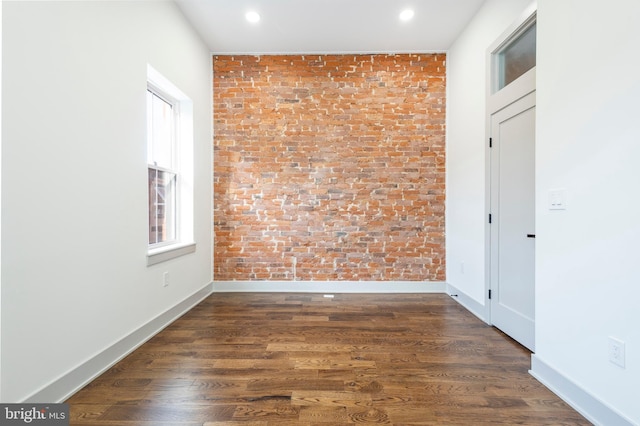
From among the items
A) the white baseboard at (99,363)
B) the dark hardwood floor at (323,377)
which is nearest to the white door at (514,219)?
the dark hardwood floor at (323,377)

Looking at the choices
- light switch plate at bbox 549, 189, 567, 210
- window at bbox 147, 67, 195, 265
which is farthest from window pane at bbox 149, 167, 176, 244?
light switch plate at bbox 549, 189, 567, 210

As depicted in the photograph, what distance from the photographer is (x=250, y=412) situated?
5.44 ft

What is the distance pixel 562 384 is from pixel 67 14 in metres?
3.83

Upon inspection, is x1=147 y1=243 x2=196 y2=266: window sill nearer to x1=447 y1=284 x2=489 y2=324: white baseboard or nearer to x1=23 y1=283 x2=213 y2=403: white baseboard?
x1=23 y1=283 x2=213 y2=403: white baseboard

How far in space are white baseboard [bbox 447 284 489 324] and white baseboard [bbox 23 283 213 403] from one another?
3261 millimetres

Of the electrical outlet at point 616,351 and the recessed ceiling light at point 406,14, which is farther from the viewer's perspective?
the recessed ceiling light at point 406,14

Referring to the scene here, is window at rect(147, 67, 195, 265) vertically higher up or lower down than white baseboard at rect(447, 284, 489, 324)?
higher up

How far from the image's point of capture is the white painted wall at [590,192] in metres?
1.41

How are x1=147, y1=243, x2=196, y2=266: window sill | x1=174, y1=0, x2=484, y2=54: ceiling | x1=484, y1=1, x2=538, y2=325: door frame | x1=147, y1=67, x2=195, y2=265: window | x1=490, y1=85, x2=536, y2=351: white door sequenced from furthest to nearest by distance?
1. x1=174, y1=0, x2=484, y2=54: ceiling
2. x1=147, y1=67, x2=195, y2=265: window
3. x1=484, y1=1, x2=538, y2=325: door frame
4. x1=147, y1=243, x2=196, y2=266: window sill
5. x1=490, y1=85, x2=536, y2=351: white door

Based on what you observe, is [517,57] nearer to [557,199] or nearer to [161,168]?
[557,199]

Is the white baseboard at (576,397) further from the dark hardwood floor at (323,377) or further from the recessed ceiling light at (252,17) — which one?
the recessed ceiling light at (252,17)

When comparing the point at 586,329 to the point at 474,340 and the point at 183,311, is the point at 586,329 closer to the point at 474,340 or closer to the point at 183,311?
the point at 474,340

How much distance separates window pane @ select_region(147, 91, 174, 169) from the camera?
2.96 metres

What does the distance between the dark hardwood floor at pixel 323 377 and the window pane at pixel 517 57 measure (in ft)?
7.93
